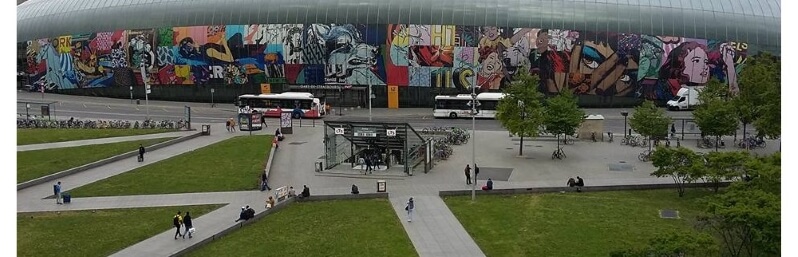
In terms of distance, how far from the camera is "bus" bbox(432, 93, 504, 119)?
219 ft

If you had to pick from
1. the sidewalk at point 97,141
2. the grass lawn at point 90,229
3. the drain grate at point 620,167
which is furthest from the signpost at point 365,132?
the sidewalk at point 97,141

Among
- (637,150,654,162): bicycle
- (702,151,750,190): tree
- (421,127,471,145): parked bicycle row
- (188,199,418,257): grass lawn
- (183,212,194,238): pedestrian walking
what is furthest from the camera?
(421,127,471,145): parked bicycle row

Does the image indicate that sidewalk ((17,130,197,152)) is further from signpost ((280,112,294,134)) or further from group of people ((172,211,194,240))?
group of people ((172,211,194,240))

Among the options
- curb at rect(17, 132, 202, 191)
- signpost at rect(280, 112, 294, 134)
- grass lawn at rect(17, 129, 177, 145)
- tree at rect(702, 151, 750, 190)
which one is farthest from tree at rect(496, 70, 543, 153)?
grass lawn at rect(17, 129, 177, 145)

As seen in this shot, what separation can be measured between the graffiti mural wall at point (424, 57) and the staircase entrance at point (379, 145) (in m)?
32.2

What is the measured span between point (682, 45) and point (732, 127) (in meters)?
33.3

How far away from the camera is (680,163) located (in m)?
33.3

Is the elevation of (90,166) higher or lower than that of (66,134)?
lower

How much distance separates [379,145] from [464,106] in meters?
27.4

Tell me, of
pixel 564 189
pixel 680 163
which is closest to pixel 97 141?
pixel 564 189

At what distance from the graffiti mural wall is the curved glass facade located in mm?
120

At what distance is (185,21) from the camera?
82.9m

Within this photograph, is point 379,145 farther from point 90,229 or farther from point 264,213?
point 90,229

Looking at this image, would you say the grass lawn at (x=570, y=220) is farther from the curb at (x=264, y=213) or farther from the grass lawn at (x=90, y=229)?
the grass lawn at (x=90, y=229)
